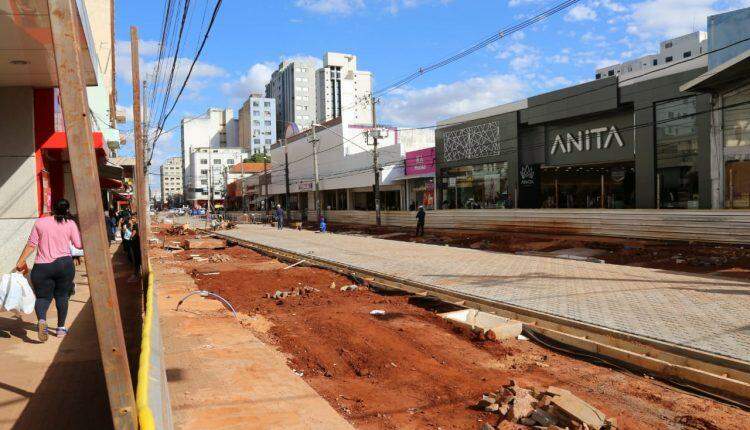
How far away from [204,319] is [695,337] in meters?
6.94

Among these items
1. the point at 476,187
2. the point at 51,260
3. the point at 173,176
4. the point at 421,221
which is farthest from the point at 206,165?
the point at 51,260

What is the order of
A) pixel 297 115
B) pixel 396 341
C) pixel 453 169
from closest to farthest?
pixel 396 341, pixel 453 169, pixel 297 115

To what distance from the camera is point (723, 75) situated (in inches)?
686

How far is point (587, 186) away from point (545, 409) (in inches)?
1048

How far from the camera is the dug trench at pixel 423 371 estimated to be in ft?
15.0

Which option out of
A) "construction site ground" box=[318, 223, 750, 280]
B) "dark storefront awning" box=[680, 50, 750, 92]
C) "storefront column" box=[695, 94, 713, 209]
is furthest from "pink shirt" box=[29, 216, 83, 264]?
"storefront column" box=[695, 94, 713, 209]

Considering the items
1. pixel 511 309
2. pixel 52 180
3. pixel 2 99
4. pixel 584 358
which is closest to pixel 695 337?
pixel 584 358

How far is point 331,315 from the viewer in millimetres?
8117

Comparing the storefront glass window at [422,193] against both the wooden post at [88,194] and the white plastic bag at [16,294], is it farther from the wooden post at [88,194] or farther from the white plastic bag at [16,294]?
the wooden post at [88,194]

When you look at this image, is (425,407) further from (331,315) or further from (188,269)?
(188,269)

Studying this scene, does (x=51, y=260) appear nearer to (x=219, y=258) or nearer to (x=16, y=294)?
(x=16, y=294)

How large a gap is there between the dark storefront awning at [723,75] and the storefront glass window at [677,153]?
1491 mm

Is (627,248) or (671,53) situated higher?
(671,53)

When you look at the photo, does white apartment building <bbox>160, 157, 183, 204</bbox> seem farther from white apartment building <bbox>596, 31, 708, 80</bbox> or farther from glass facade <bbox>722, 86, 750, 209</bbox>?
glass facade <bbox>722, 86, 750, 209</bbox>
